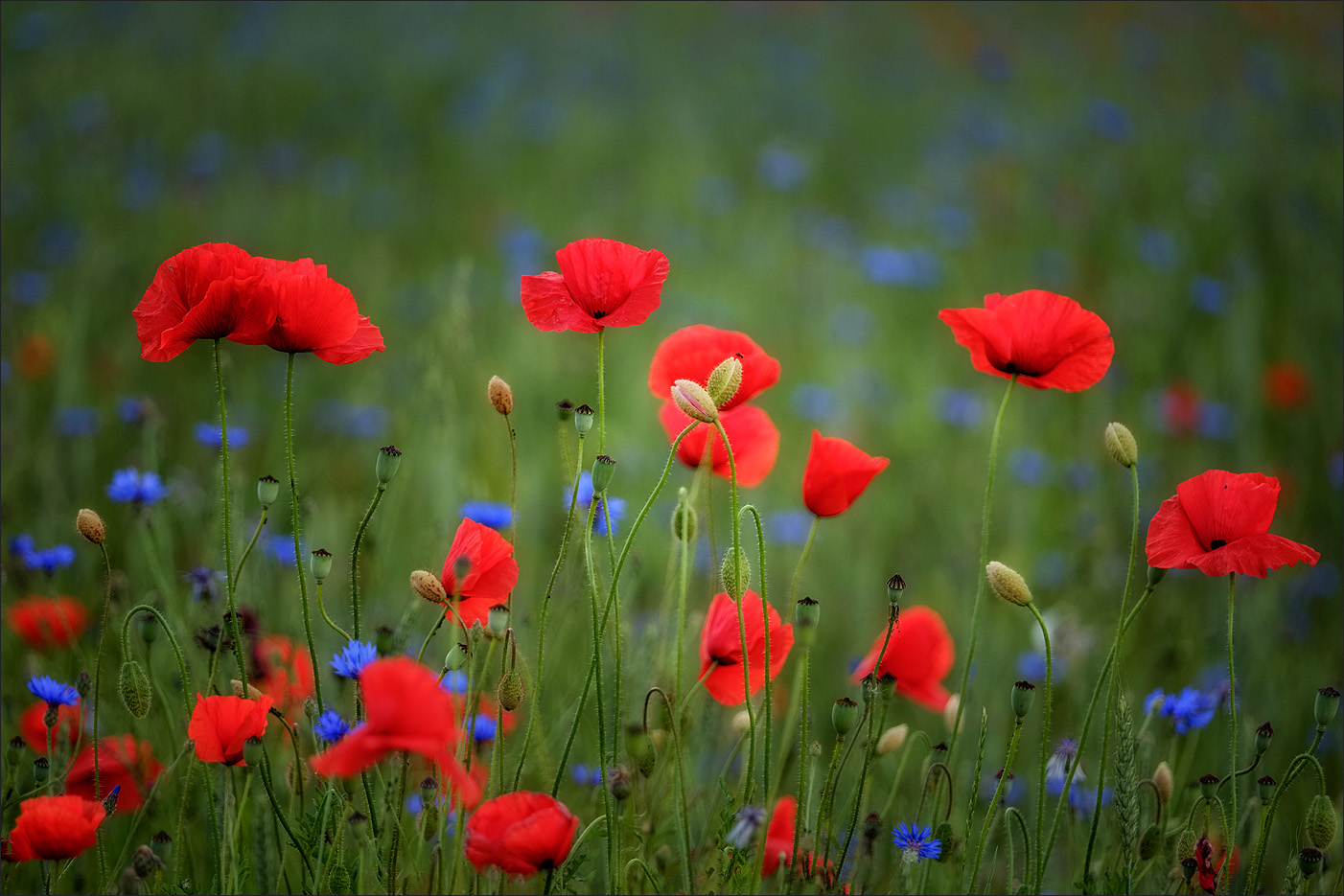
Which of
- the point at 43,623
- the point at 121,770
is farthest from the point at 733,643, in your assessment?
the point at 43,623

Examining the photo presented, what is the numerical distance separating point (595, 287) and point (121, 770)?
610 mm

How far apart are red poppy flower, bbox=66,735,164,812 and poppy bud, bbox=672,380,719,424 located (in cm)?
60

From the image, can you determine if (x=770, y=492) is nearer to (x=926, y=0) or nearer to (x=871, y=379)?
(x=871, y=379)

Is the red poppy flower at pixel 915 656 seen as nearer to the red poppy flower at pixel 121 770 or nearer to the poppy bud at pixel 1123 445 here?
the poppy bud at pixel 1123 445

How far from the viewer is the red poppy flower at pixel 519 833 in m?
0.56

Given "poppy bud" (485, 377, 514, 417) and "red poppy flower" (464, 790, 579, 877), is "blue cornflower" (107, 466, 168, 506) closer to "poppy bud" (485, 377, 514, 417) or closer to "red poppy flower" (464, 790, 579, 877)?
"poppy bud" (485, 377, 514, 417)

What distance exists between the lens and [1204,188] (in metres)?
2.83

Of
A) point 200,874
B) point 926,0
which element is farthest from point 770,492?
point 926,0

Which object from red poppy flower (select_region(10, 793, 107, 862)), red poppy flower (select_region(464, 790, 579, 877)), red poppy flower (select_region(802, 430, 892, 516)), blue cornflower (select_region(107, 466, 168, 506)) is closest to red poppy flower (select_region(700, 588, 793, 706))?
red poppy flower (select_region(802, 430, 892, 516))

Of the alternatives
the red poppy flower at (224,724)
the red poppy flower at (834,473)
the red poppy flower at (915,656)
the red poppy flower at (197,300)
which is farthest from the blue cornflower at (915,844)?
the red poppy flower at (197,300)

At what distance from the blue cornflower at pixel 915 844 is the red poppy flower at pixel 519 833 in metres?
0.24

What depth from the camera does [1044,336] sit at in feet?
2.33

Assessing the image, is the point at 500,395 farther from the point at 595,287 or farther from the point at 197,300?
the point at 197,300

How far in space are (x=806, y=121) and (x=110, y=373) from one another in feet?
7.94
